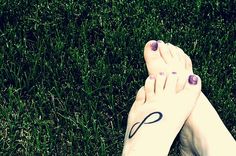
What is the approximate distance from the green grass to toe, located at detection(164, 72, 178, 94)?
0.57 feet

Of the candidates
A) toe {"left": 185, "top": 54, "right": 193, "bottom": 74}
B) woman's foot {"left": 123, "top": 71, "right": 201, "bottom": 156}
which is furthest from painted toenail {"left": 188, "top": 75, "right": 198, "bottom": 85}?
toe {"left": 185, "top": 54, "right": 193, "bottom": 74}

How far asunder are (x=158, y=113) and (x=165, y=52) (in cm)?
42

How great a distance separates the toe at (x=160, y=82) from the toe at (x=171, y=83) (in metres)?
0.02

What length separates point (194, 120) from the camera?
284cm

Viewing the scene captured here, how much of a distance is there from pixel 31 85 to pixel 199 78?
866mm

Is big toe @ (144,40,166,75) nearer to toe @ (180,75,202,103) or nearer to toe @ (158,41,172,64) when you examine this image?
toe @ (158,41,172,64)

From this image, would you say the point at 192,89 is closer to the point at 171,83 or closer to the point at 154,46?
the point at 171,83

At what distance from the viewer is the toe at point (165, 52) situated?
121 inches

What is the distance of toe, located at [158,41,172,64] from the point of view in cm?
306

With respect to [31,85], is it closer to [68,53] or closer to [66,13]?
[68,53]

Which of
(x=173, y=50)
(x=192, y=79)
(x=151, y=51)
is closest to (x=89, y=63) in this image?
(x=151, y=51)

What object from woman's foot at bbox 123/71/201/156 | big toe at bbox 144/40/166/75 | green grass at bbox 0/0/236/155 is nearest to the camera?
woman's foot at bbox 123/71/201/156

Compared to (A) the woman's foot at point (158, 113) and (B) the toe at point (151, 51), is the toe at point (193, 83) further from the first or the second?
(B) the toe at point (151, 51)

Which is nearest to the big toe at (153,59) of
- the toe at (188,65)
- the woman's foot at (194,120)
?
the woman's foot at (194,120)
